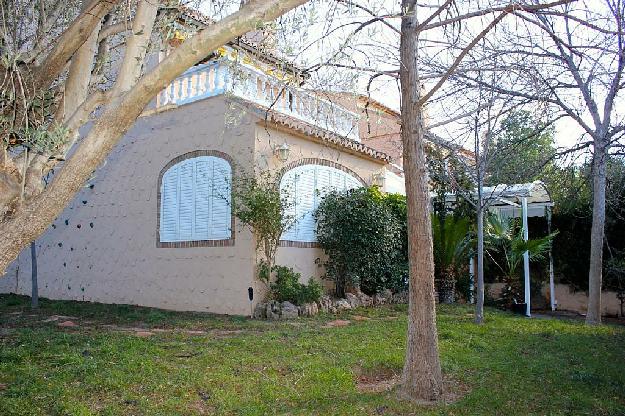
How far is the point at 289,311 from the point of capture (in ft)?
33.7

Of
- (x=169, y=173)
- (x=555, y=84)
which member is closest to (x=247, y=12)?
(x=555, y=84)

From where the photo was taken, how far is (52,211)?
11.3 ft

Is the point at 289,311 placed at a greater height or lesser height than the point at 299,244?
lesser

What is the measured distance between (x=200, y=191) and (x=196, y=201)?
244 millimetres

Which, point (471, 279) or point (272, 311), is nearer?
point (272, 311)

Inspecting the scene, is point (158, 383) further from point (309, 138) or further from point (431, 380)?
point (309, 138)

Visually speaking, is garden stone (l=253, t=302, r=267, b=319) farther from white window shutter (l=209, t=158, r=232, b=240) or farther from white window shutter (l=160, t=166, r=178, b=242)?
white window shutter (l=160, t=166, r=178, b=242)

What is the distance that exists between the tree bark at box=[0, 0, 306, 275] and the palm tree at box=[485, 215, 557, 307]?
32.6 feet

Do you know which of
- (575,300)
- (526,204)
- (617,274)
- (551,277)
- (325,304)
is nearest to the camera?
(325,304)

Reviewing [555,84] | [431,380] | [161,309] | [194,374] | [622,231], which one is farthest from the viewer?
[622,231]

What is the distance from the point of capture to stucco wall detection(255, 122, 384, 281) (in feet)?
36.4

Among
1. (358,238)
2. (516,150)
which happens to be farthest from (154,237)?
(516,150)

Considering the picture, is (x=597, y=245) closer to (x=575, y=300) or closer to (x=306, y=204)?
(x=575, y=300)

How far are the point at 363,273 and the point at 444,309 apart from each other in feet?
6.60
